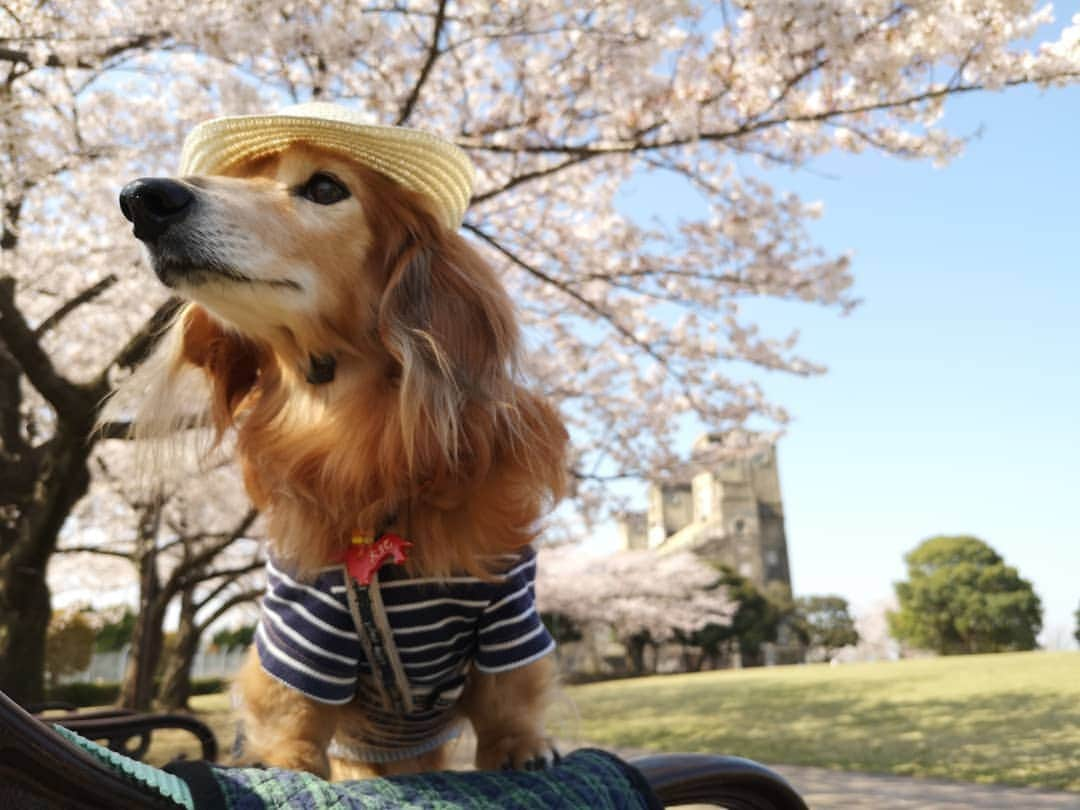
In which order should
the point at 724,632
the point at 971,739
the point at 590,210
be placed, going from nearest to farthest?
the point at 971,739 → the point at 590,210 → the point at 724,632

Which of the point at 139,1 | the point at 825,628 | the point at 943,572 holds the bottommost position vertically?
the point at 825,628

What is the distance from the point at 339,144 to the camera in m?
1.68

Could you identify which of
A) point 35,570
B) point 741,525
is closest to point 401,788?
point 35,570

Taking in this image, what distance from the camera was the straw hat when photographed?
1.64 m

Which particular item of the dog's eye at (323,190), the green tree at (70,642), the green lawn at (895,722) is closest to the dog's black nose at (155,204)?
the dog's eye at (323,190)

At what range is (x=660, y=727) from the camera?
8.80m

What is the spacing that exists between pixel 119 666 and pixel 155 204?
20.9 metres

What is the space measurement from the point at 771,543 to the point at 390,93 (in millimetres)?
35164

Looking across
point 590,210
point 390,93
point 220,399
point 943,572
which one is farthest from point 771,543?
point 220,399

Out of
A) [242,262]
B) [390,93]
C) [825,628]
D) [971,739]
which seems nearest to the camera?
[242,262]

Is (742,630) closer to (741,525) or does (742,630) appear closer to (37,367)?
(741,525)

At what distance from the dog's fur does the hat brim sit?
0.03 metres

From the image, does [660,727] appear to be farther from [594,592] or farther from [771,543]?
[771,543]

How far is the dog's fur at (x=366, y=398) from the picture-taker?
60.0 inches
